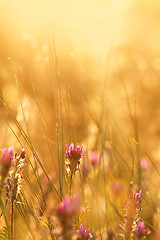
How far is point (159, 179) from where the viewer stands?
152 cm

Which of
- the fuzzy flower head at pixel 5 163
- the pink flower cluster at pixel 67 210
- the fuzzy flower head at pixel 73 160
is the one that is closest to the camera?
the pink flower cluster at pixel 67 210

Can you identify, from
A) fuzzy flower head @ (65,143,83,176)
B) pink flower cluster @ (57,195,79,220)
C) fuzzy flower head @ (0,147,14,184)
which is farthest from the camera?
fuzzy flower head @ (65,143,83,176)

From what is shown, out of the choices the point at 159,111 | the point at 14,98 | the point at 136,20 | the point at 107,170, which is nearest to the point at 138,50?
the point at 136,20

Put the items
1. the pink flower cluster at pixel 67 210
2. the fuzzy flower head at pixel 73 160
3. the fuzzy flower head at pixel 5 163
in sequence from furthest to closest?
the fuzzy flower head at pixel 73 160
the fuzzy flower head at pixel 5 163
the pink flower cluster at pixel 67 210

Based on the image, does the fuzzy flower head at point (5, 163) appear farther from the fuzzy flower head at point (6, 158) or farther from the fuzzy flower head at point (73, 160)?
the fuzzy flower head at point (73, 160)

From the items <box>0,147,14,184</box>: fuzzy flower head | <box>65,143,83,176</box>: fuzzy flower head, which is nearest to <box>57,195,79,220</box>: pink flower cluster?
<box>0,147,14,184</box>: fuzzy flower head

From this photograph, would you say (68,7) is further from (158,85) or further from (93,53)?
(158,85)

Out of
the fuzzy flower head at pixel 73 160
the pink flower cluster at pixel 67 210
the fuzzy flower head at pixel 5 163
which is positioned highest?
the fuzzy flower head at pixel 73 160

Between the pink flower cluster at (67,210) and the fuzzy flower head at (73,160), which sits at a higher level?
the fuzzy flower head at (73,160)

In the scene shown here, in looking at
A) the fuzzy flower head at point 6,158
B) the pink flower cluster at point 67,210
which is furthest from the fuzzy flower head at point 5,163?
the pink flower cluster at point 67,210

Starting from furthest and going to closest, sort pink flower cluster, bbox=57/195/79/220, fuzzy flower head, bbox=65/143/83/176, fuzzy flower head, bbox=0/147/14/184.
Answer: fuzzy flower head, bbox=65/143/83/176, fuzzy flower head, bbox=0/147/14/184, pink flower cluster, bbox=57/195/79/220

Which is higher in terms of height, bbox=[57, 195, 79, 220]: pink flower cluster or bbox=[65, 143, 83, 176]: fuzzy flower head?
bbox=[65, 143, 83, 176]: fuzzy flower head

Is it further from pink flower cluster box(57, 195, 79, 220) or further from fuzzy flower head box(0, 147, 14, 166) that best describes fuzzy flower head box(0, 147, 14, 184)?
pink flower cluster box(57, 195, 79, 220)

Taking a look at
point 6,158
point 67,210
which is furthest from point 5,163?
point 67,210
